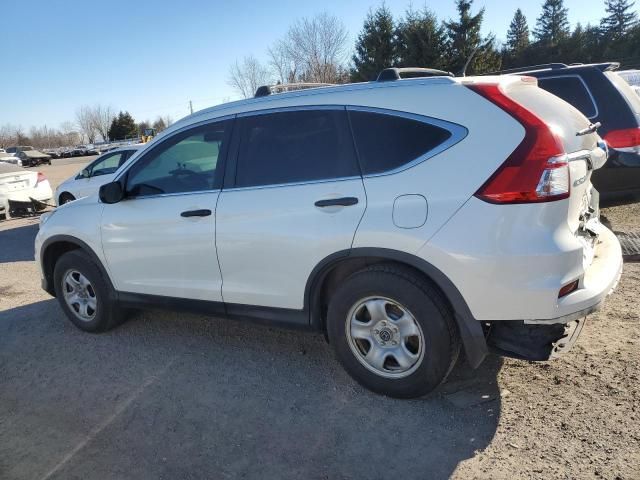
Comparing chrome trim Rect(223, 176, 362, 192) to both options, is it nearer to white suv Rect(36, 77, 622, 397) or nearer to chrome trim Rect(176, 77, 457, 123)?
white suv Rect(36, 77, 622, 397)

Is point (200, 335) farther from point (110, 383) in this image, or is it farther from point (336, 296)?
point (336, 296)

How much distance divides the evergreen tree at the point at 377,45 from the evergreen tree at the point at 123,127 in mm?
59127

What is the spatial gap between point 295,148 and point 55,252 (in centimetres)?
→ 283

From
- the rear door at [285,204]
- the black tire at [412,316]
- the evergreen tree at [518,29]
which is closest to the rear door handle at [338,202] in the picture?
the rear door at [285,204]

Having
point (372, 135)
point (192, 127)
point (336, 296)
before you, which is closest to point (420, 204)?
point (372, 135)

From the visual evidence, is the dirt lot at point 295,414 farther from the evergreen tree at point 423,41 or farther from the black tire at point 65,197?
the evergreen tree at point 423,41

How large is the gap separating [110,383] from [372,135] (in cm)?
251

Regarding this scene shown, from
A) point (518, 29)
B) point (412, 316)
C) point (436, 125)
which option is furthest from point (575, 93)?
point (518, 29)

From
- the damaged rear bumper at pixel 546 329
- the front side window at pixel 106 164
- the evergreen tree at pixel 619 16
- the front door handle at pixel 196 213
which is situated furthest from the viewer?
the evergreen tree at pixel 619 16

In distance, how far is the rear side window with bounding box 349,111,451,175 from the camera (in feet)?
9.44

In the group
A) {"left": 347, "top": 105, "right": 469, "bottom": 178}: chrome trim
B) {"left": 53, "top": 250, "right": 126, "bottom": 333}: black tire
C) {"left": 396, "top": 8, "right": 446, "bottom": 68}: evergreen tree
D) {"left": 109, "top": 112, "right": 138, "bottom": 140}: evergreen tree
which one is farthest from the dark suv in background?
{"left": 109, "top": 112, "right": 138, "bottom": 140}: evergreen tree

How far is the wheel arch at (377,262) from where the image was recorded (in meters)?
2.80

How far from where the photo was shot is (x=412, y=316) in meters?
2.96

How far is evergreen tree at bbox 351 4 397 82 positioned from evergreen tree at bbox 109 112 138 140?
59.1 m
